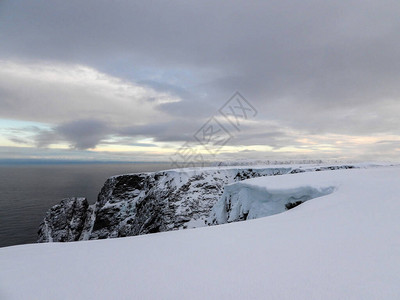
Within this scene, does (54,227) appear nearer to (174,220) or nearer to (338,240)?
(174,220)

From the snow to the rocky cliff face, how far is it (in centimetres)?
1710

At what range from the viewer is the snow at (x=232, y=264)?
6.55 ft

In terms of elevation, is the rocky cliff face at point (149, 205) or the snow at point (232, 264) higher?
the snow at point (232, 264)

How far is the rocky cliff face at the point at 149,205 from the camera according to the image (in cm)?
2555

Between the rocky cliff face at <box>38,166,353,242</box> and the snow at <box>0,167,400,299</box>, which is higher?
the snow at <box>0,167,400,299</box>

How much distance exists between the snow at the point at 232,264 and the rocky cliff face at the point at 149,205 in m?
17.1

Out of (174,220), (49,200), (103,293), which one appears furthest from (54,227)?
(103,293)

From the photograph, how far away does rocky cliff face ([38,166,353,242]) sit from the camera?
25.5 m

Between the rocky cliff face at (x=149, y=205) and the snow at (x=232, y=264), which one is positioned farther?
the rocky cliff face at (x=149, y=205)

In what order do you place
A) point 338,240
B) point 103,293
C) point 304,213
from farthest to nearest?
point 304,213, point 338,240, point 103,293

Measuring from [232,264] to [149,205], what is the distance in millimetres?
30268

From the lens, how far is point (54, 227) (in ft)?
130

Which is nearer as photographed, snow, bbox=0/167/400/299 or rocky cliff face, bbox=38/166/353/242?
snow, bbox=0/167/400/299

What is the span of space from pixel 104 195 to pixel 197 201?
25567 millimetres
